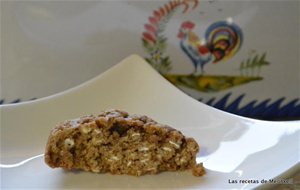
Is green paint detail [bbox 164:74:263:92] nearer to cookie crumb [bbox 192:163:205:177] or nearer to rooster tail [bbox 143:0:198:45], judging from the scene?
rooster tail [bbox 143:0:198:45]

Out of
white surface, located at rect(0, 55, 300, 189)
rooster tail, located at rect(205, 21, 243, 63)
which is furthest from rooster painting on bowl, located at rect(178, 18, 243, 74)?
white surface, located at rect(0, 55, 300, 189)

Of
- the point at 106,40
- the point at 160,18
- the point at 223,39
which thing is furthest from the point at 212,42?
the point at 106,40

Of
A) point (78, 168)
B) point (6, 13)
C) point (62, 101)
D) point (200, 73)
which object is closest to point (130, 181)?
point (78, 168)

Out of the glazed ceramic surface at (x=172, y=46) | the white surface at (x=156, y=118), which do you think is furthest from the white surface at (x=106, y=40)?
the white surface at (x=156, y=118)

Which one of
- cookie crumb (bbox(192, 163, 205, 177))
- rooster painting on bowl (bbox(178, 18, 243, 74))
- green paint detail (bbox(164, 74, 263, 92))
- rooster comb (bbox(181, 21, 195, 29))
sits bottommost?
cookie crumb (bbox(192, 163, 205, 177))

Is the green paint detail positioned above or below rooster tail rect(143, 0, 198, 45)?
below

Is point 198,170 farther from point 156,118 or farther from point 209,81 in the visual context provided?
point 209,81
